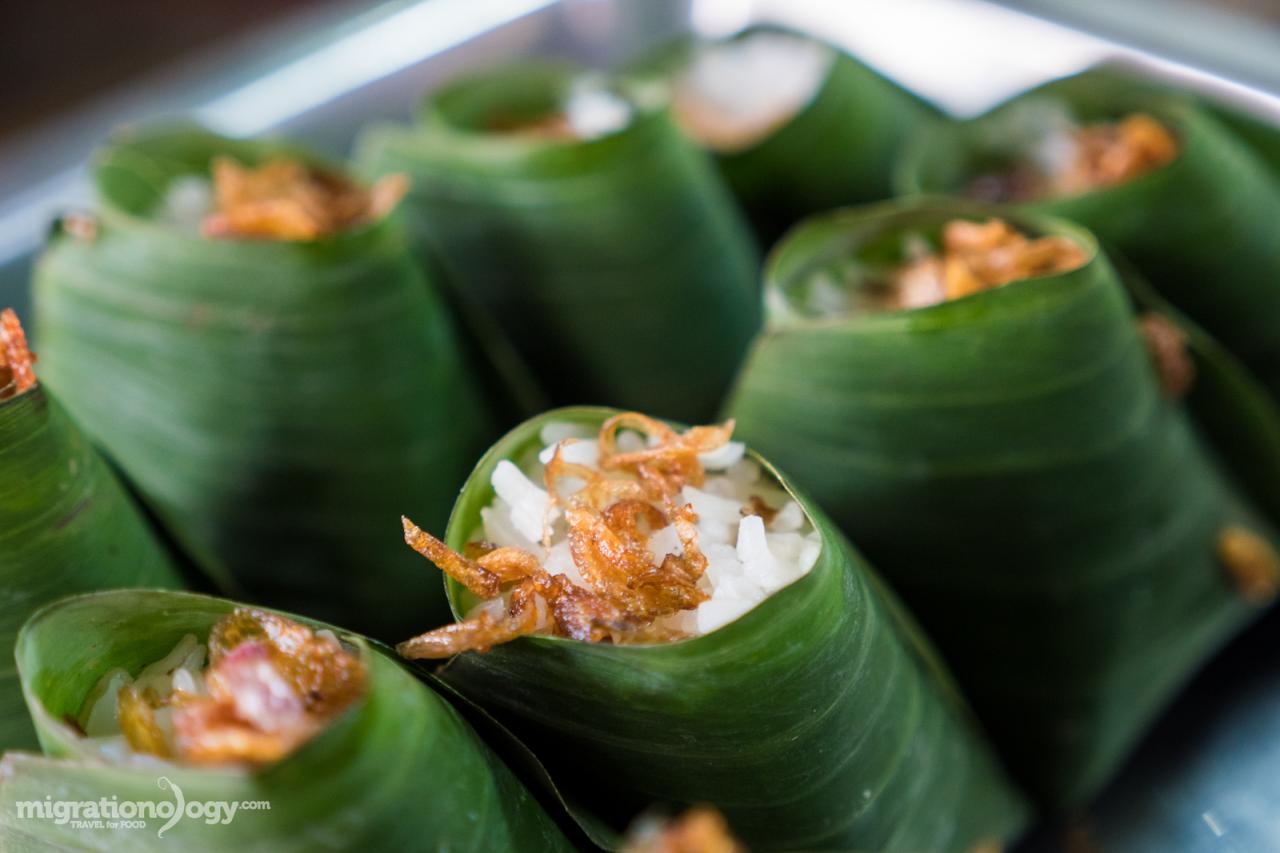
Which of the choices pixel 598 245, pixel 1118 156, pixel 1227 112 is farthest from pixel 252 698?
pixel 1227 112

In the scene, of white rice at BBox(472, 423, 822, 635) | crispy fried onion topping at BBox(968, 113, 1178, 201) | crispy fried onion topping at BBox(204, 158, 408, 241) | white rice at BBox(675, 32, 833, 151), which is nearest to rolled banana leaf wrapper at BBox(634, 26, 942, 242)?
white rice at BBox(675, 32, 833, 151)

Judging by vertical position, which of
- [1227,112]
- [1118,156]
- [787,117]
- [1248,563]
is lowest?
[1248,563]

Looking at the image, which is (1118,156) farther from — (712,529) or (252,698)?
(252,698)

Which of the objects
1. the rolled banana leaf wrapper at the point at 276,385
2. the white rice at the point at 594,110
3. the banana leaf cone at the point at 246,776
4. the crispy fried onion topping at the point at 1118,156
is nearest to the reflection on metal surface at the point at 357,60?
the white rice at the point at 594,110

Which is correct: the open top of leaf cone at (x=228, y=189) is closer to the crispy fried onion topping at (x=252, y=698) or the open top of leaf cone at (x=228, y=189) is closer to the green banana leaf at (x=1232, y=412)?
the crispy fried onion topping at (x=252, y=698)

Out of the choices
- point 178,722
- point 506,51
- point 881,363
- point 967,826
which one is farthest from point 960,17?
point 178,722

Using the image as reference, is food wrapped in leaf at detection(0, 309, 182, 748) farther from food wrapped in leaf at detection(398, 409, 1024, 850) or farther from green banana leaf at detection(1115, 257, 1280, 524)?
green banana leaf at detection(1115, 257, 1280, 524)
